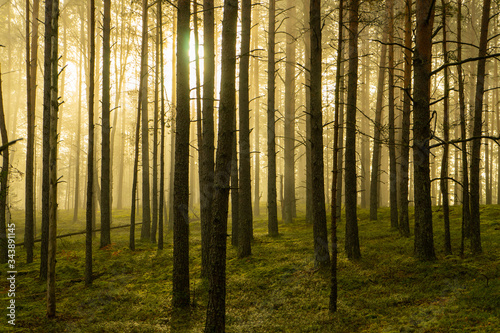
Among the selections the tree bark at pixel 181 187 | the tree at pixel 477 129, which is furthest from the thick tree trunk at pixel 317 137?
the tree at pixel 477 129

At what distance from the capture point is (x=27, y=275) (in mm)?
10383

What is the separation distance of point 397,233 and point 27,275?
12.7m

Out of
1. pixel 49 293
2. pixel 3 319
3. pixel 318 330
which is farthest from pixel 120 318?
pixel 318 330

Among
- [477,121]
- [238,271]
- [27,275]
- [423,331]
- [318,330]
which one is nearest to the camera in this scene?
[423,331]

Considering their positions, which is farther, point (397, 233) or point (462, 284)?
point (397, 233)

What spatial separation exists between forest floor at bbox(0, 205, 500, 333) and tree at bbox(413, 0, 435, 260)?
990 mm

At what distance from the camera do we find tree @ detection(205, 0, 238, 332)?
5.38m

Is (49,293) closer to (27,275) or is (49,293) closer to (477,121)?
(27,275)

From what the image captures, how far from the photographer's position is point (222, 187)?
5.43 meters

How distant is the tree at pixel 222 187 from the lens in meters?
5.38

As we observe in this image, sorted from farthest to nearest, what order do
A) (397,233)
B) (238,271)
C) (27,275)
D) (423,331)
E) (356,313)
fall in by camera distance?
(397,233), (27,275), (238,271), (356,313), (423,331)

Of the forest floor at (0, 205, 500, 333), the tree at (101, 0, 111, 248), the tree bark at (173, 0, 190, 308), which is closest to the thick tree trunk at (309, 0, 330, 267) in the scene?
the forest floor at (0, 205, 500, 333)

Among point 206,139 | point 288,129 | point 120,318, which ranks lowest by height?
point 120,318

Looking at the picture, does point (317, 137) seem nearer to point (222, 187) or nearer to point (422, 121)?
point (422, 121)
